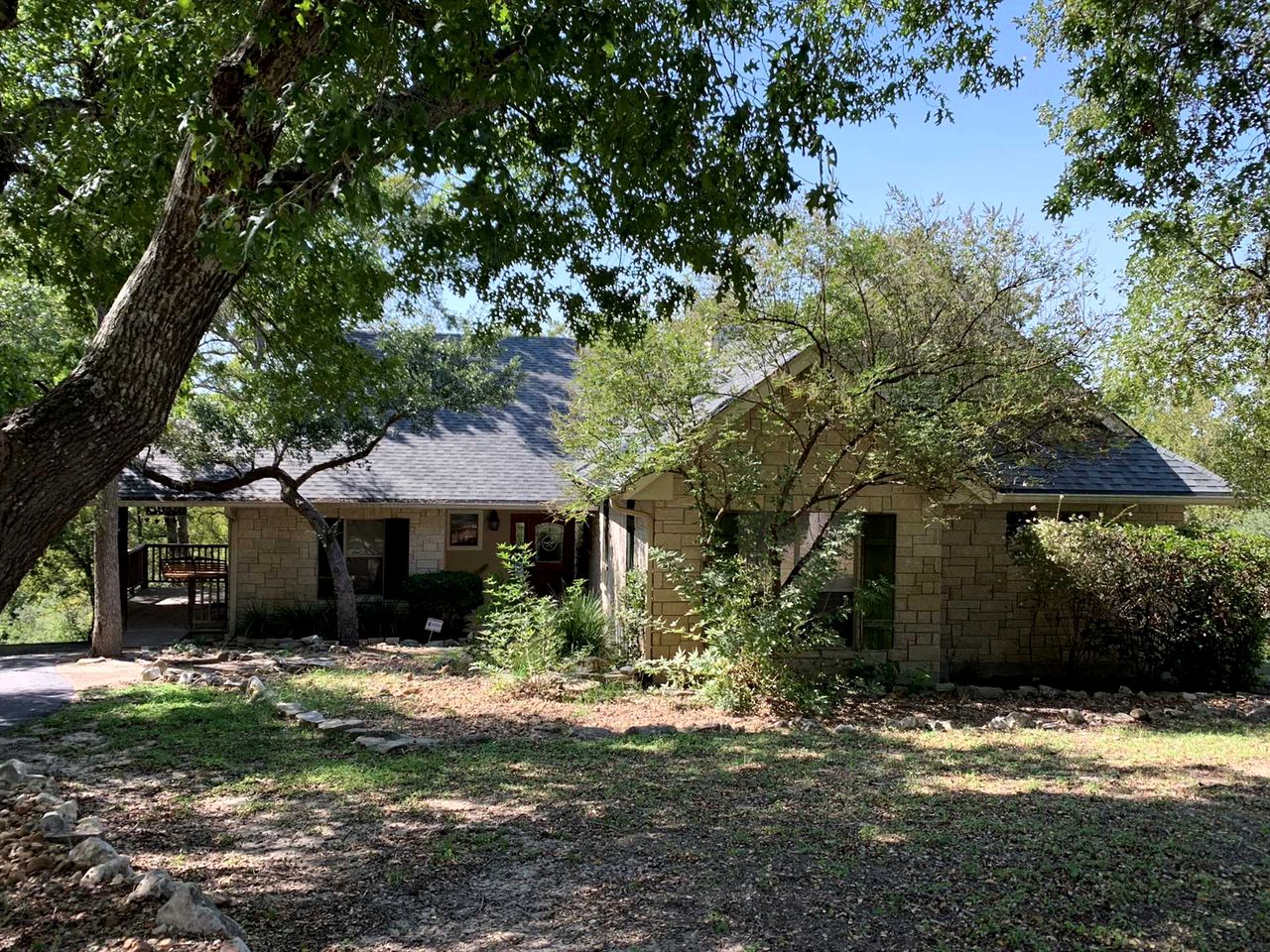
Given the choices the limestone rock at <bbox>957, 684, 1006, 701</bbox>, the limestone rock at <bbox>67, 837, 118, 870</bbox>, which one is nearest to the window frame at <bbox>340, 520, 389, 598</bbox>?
the limestone rock at <bbox>957, 684, 1006, 701</bbox>

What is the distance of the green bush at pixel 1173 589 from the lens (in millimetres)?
11766

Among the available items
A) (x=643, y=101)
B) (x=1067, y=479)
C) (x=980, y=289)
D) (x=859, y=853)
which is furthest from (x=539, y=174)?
(x=1067, y=479)

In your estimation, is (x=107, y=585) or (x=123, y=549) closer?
(x=107, y=585)

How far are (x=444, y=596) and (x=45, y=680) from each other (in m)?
6.45

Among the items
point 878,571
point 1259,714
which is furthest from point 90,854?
point 1259,714

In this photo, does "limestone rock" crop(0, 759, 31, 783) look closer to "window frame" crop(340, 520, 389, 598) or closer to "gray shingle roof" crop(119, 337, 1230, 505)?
"gray shingle roof" crop(119, 337, 1230, 505)

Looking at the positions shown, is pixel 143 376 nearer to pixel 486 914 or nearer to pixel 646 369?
pixel 486 914

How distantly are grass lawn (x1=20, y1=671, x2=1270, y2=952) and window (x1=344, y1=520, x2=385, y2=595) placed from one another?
8834 millimetres

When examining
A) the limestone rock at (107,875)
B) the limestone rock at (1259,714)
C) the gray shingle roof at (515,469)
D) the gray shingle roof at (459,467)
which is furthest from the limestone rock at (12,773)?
the limestone rock at (1259,714)

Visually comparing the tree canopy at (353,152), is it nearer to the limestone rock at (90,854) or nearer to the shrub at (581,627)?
the limestone rock at (90,854)

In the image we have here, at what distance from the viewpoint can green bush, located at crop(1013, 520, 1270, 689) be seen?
38.6 feet

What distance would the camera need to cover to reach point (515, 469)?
18438 mm

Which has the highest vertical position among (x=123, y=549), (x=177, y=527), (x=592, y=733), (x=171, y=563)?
(x=177, y=527)

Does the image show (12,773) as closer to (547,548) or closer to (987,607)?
(987,607)
